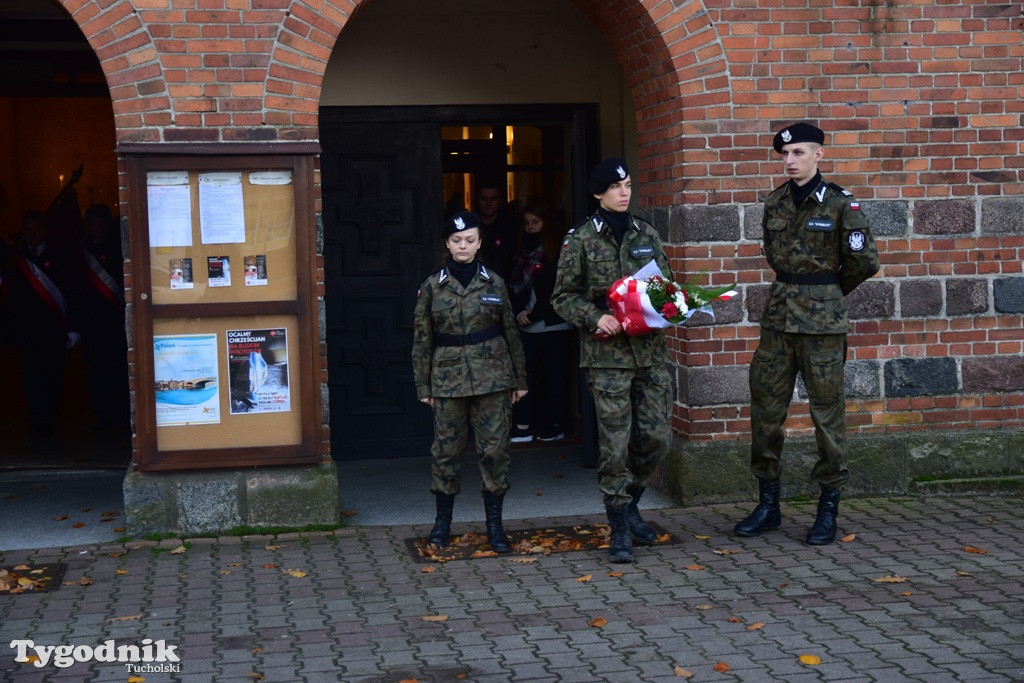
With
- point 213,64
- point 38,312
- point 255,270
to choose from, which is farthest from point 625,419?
point 38,312

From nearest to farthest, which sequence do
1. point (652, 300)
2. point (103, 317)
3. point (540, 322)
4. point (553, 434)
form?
point (652, 300), point (540, 322), point (553, 434), point (103, 317)

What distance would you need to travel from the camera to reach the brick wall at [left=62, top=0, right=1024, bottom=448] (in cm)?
803

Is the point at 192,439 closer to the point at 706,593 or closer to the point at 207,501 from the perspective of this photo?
the point at 207,501

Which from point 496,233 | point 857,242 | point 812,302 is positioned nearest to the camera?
point 857,242

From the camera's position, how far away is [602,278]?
6898 millimetres

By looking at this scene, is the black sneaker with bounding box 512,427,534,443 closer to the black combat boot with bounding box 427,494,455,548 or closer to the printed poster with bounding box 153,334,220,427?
the black combat boot with bounding box 427,494,455,548

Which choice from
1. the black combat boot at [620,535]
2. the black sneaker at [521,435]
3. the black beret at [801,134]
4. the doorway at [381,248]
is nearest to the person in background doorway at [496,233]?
the doorway at [381,248]

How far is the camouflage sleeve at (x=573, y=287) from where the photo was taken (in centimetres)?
686

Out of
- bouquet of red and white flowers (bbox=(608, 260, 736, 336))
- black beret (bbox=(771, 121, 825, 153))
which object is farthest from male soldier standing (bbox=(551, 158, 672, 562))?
black beret (bbox=(771, 121, 825, 153))

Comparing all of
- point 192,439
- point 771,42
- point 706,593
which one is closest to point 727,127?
point 771,42

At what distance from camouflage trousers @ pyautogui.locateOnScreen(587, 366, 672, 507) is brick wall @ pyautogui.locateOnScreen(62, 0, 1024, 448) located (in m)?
1.21

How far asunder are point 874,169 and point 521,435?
351cm

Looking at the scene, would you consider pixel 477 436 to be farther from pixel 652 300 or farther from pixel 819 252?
pixel 819 252

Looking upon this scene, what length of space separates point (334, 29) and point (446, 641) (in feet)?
12.1
